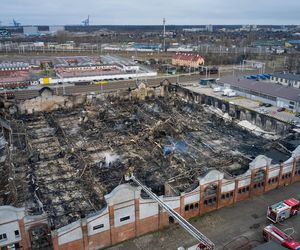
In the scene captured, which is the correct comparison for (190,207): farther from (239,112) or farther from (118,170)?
(239,112)

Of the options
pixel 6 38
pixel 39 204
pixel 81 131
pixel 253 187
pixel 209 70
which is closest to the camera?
pixel 39 204

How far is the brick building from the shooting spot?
58.4 feet

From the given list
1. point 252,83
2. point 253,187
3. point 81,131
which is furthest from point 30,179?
point 252,83

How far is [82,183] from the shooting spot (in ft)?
81.3

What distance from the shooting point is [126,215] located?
64.1 feet

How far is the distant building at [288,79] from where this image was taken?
57.2 metres

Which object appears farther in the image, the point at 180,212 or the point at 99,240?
the point at 180,212

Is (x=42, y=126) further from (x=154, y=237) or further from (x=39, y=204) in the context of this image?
(x=154, y=237)

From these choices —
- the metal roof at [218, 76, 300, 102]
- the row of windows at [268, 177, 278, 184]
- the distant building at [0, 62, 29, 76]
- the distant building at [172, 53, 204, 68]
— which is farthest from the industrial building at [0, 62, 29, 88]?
the row of windows at [268, 177, 278, 184]

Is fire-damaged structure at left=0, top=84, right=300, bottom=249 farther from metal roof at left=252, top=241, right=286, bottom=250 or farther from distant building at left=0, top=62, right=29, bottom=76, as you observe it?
distant building at left=0, top=62, right=29, bottom=76

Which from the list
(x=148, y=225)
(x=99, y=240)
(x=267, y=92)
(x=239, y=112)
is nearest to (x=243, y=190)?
(x=148, y=225)

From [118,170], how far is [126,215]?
7.40 meters

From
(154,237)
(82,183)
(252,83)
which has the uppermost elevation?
(252,83)

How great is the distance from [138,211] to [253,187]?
1048cm
